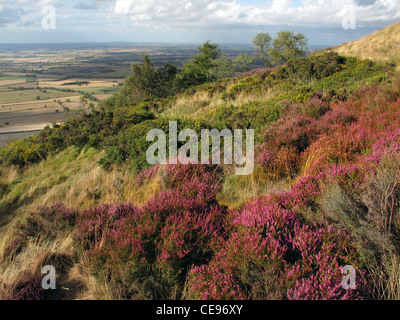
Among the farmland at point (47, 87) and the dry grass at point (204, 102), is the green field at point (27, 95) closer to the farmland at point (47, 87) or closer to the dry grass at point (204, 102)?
the farmland at point (47, 87)

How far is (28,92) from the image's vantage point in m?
53.9

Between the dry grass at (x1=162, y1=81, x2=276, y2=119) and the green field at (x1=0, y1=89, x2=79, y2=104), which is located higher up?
the green field at (x1=0, y1=89, x2=79, y2=104)

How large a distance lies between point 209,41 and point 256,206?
40128 millimetres

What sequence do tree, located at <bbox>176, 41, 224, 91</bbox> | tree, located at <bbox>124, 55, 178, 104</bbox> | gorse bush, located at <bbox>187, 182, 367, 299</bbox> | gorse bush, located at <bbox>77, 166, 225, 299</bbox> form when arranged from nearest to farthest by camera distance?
1. gorse bush, located at <bbox>187, 182, 367, 299</bbox>
2. gorse bush, located at <bbox>77, 166, 225, 299</bbox>
3. tree, located at <bbox>124, 55, 178, 104</bbox>
4. tree, located at <bbox>176, 41, 224, 91</bbox>

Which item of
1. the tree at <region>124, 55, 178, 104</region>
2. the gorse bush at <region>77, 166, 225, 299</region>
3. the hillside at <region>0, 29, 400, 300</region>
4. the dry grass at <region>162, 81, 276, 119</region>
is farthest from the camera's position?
the tree at <region>124, 55, 178, 104</region>

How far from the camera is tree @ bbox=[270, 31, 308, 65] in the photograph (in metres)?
34.4

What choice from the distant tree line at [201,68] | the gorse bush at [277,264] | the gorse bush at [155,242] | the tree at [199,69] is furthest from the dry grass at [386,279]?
the tree at [199,69]

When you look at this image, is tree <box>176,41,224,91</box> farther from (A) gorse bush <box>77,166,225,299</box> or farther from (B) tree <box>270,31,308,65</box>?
(A) gorse bush <box>77,166,225,299</box>

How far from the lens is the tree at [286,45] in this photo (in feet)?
113

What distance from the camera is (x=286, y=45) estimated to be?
35.4m

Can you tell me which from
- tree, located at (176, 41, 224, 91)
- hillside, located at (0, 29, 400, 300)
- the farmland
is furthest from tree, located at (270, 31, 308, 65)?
hillside, located at (0, 29, 400, 300)

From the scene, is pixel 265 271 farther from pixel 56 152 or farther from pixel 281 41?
pixel 281 41

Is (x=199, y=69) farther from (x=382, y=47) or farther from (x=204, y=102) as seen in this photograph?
(x=204, y=102)
